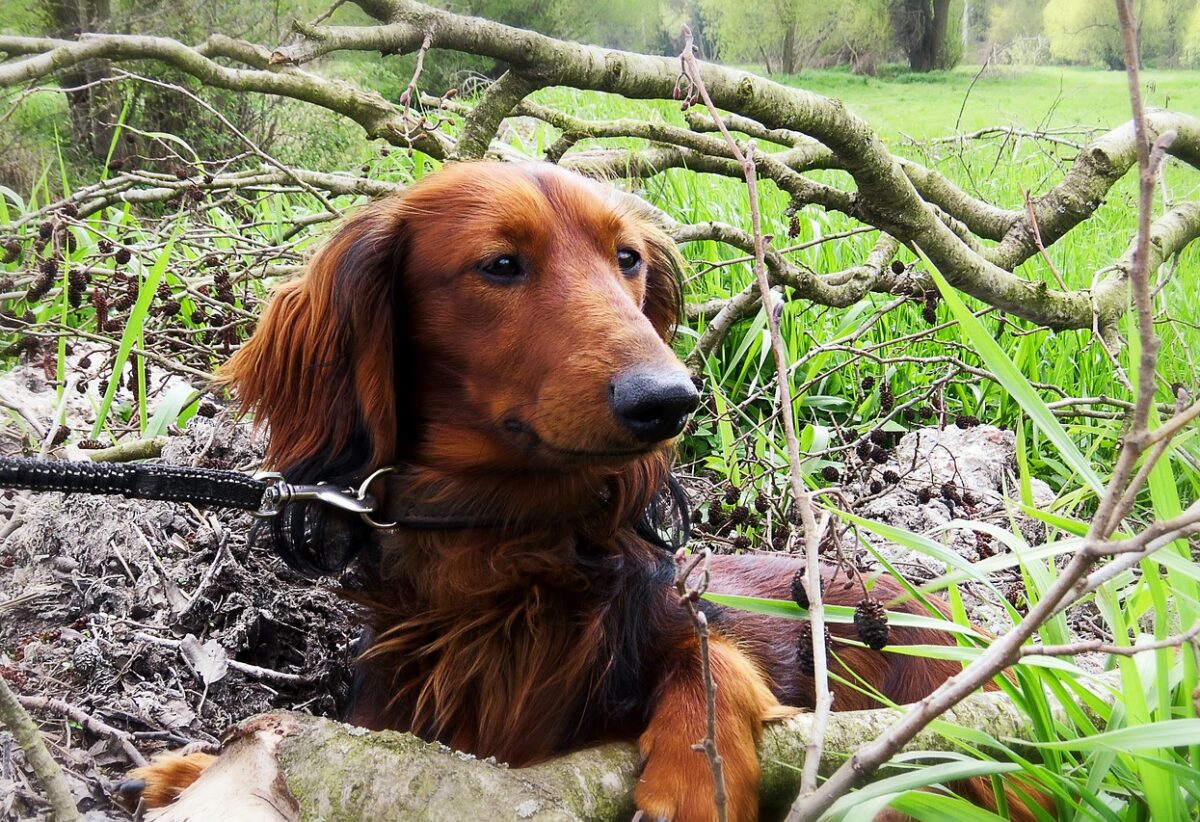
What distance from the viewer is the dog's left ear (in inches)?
101

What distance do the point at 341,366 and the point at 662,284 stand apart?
0.91 meters

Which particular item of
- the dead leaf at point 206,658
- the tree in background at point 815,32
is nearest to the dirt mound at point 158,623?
the dead leaf at point 206,658

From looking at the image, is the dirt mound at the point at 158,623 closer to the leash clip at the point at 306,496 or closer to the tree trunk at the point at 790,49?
the leash clip at the point at 306,496

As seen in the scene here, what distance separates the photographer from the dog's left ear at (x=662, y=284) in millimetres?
2557

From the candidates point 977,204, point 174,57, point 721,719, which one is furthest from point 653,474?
point 977,204

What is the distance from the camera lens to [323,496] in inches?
72.9

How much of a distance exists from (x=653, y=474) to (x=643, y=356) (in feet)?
1.61

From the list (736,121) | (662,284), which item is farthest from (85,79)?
(662,284)

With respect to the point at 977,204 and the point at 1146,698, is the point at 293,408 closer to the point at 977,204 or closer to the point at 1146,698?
the point at 1146,698

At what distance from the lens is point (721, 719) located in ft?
5.28

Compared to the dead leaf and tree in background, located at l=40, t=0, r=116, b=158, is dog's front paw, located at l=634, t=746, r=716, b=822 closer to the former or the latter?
the dead leaf

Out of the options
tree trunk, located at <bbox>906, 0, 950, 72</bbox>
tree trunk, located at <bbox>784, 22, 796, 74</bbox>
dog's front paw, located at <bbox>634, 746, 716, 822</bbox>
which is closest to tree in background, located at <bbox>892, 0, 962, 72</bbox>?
tree trunk, located at <bbox>906, 0, 950, 72</bbox>

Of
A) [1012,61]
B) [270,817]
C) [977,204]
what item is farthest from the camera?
[1012,61]

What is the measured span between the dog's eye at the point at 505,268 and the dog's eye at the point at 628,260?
0.91 feet
